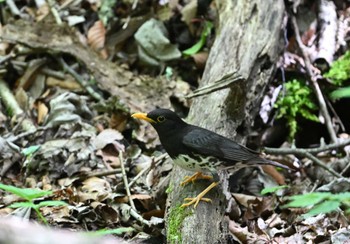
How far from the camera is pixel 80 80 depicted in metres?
6.16

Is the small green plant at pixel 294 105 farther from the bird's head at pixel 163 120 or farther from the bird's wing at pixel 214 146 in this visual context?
the bird's head at pixel 163 120

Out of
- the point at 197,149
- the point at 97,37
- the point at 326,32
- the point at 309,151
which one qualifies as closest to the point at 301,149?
the point at 309,151

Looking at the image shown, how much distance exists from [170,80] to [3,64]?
1.93 m

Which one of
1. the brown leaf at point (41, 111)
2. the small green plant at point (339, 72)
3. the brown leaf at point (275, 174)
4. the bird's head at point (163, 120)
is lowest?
the brown leaf at point (275, 174)

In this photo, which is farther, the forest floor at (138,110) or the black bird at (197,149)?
the forest floor at (138,110)

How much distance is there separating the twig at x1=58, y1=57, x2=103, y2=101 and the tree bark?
1.43m

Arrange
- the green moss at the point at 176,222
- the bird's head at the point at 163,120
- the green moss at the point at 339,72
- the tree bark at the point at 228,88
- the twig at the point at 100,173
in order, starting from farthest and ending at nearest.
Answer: the green moss at the point at 339,72 → the twig at the point at 100,173 → the bird's head at the point at 163,120 → the tree bark at the point at 228,88 → the green moss at the point at 176,222

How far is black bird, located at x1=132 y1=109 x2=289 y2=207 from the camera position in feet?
12.9

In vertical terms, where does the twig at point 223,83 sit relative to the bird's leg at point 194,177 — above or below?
above

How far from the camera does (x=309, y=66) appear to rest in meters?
5.84

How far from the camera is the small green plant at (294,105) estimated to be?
225 inches

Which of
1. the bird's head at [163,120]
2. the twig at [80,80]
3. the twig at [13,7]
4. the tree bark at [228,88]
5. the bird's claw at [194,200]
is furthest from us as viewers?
the twig at [13,7]

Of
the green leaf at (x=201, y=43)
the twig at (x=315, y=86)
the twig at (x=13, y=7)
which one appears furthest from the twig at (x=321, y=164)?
the twig at (x=13, y=7)

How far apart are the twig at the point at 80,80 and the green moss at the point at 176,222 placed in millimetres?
2584
